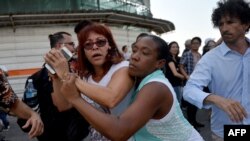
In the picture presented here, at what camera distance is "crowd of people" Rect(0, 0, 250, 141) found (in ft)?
6.93

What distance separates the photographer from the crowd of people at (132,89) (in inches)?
83.1

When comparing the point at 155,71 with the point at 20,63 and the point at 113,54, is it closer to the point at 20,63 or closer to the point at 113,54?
the point at 113,54

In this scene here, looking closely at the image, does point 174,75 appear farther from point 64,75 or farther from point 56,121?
→ point 64,75

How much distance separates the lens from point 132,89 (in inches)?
98.9

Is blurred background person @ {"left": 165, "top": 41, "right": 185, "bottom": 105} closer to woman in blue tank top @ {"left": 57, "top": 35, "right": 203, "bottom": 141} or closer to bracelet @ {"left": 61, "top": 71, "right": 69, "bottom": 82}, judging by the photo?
woman in blue tank top @ {"left": 57, "top": 35, "right": 203, "bottom": 141}

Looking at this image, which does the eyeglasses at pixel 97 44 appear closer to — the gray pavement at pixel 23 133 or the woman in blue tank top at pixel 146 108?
the woman in blue tank top at pixel 146 108

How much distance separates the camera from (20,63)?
20.9 meters

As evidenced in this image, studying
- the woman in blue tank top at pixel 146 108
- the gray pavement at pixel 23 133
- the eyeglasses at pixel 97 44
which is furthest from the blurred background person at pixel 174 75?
the woman in blue tank top at pixel 146 108

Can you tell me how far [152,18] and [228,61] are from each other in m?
23.0

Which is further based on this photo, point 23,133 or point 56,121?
point 23,133

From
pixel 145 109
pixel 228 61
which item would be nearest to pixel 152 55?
pixel 145 109

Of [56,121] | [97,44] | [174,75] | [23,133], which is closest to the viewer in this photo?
[97,44]

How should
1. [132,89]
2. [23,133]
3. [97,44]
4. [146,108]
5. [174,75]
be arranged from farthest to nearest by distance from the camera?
[23,133], [174,75], [97,44], [132,89], [146,108]

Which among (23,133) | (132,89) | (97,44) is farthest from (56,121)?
(23,133)
